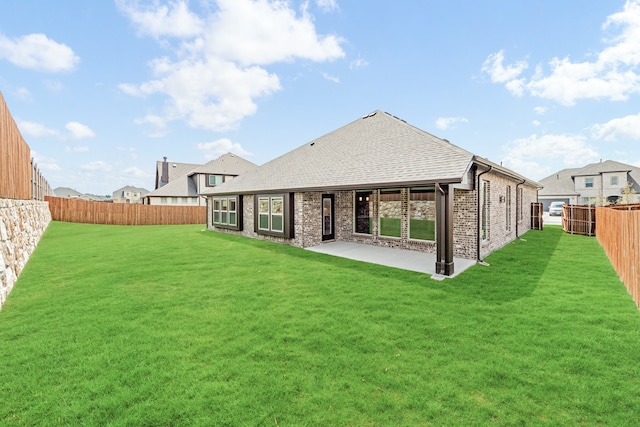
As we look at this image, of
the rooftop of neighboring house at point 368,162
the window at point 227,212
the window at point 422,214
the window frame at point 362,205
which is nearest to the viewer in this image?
the rooftop of neighboring house at point 368,162

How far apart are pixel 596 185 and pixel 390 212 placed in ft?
141

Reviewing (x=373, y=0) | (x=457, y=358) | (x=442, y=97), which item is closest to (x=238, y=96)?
(x=373, y=0)

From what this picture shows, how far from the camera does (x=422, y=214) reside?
1084 cm

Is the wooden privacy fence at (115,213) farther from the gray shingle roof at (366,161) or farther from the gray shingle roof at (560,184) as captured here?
the gray shingle roof at (560,184)

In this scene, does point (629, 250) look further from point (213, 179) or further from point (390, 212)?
point (213, 179)

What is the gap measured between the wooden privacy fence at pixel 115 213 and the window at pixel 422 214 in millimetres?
23658

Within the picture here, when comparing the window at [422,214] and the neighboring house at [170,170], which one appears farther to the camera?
the neighboring house at [170,170]

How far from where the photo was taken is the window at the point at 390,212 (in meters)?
11.4

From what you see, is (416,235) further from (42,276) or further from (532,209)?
(532,209)

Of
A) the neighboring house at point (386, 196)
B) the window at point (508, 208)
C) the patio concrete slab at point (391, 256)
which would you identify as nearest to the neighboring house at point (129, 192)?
the neighboring house at point (386, 196)

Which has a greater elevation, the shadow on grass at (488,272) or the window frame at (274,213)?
the window frame at (274,213)

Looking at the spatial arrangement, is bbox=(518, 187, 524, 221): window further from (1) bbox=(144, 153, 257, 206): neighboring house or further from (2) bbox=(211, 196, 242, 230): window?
(1) bbox=(144, 153, 257, 206): neighboring house

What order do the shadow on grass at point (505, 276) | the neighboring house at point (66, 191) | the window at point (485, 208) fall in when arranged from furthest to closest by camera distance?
the neighboring house at point (66, 191) < the window at point (485, 208) < the shadow on grass at point (505, 276)

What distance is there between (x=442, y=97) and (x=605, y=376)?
55.9 ft
